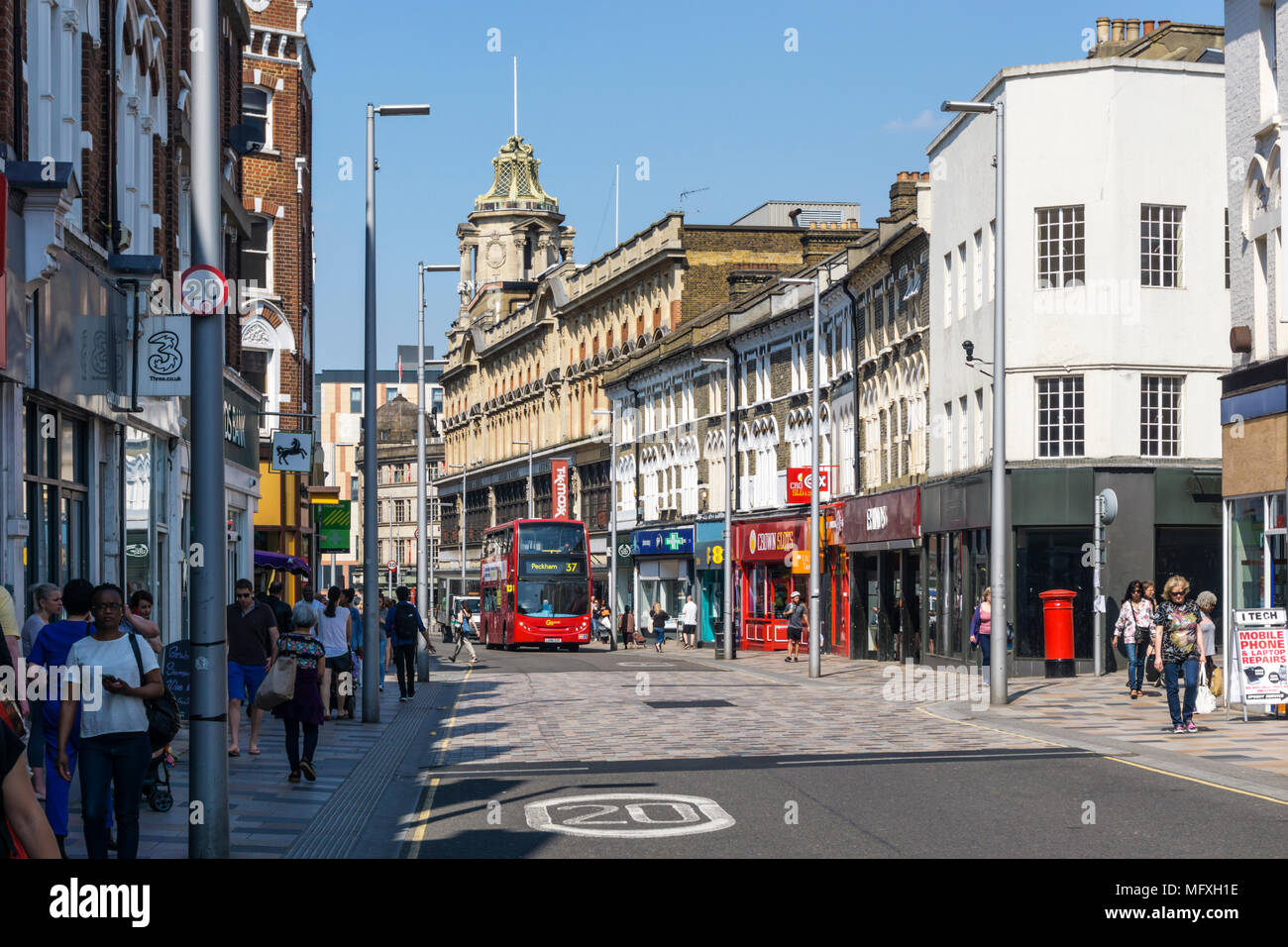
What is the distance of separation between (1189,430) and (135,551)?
20.8 m

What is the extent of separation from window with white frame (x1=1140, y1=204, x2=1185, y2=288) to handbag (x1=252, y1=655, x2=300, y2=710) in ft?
75.9

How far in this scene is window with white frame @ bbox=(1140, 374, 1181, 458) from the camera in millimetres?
34406

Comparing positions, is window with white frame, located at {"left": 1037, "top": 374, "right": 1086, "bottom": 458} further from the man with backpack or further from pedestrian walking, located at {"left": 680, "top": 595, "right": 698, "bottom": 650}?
pedestrian walking, located at {"left": 680, "top": 595, "right": 698, "bottom": 650}

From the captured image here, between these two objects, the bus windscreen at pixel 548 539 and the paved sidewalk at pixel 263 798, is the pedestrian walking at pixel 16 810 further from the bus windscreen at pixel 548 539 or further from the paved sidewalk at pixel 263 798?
the bus windscreen at pixel 548 539

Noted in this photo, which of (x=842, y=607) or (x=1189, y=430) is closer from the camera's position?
(x=1189, y=430)

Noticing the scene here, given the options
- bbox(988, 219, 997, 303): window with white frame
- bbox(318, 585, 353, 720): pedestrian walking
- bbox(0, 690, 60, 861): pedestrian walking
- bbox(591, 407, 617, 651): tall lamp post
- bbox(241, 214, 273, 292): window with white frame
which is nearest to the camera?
bbox(0, 690, 60, 861): pedestrian walking

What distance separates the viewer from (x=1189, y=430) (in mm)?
34312

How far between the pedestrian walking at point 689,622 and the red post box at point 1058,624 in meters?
28.2

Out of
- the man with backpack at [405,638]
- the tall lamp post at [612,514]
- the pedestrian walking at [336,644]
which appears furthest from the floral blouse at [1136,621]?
the tall lamp post at [612,514]

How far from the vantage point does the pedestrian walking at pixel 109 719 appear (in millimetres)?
9773

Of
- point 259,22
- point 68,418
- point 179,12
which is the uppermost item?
point 259,22

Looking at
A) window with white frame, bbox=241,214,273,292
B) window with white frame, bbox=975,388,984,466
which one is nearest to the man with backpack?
window with white frame, bbox=975,388,984,466

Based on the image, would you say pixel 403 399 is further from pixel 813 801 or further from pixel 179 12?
pixel 813 801
